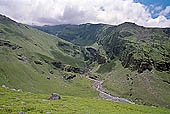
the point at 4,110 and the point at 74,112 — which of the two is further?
the point at 74,112

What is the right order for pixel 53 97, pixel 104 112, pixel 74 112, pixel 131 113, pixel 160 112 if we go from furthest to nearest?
1. pixel 53 97
2. pixel 160 112
3. pixel 131 113
4. pixel 104 112
5. pixel 74 112

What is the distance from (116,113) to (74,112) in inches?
351

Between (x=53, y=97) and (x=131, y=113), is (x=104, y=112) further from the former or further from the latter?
(x=53, y=97)

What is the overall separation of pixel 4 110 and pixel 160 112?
→ 35.0 meters

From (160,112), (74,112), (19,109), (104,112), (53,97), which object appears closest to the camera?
(19,109)

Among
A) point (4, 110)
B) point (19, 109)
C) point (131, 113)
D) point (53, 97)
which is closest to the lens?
point (4, 110)

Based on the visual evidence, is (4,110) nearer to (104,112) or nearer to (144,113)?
(104,112)

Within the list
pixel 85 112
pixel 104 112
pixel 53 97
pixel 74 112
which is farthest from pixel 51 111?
pixel 53 97

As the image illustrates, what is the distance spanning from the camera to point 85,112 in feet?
108

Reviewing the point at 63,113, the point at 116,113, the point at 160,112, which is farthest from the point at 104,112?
the point at 160,112

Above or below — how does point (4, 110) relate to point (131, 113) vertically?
above

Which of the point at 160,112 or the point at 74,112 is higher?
the point at 74,112

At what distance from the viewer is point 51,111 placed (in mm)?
30469

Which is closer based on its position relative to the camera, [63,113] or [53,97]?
[63,113]
